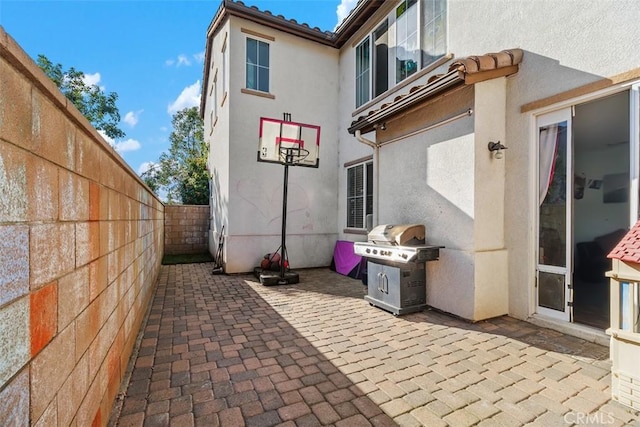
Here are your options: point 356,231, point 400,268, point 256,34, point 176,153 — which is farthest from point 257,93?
point 176,153

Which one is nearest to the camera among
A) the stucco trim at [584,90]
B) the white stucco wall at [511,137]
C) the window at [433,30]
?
the stucco trim at [584,90]

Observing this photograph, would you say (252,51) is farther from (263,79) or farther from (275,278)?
(275,278)

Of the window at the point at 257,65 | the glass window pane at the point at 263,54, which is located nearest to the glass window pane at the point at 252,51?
the window at the point at 257,65

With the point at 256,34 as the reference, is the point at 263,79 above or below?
below

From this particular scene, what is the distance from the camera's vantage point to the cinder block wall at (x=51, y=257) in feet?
3.19

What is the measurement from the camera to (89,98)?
17562mm

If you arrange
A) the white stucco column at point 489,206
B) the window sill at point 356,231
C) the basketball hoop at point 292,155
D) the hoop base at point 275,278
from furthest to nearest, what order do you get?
the window sill at point 356,231 < the basketball hoop at point 292,155 < the hoop base at point 275,278 < the white stucco column at point 489,206

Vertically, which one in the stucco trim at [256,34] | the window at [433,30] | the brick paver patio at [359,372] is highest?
the stucco trim at [256,34]

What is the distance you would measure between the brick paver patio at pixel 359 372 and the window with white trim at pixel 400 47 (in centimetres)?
520

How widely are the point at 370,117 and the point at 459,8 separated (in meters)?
2.37

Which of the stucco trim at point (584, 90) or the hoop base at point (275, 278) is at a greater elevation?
the stucco trim at point (584, 90)

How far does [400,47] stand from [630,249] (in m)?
6.03

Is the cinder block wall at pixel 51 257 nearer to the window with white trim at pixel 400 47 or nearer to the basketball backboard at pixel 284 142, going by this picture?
the basketball backboard at pixel 284 142

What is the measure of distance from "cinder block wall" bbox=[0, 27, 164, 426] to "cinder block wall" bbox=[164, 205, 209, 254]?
1000 cm
